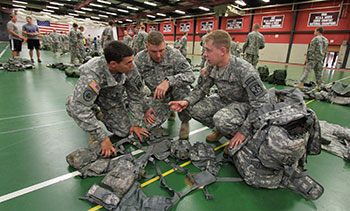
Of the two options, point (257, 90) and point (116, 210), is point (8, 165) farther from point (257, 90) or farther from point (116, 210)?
point (257, 90)

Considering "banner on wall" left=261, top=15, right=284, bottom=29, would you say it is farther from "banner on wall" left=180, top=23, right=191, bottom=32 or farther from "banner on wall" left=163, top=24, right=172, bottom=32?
"banner on wall" left=163, top=24, right=172, bottom=32

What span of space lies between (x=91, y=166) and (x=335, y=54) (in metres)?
15.1

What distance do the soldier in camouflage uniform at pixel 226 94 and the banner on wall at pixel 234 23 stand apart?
1591cm

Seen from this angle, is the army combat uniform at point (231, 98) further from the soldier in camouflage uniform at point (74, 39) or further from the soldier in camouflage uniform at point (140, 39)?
the soldier in camouflage uniform at point (74, 39)

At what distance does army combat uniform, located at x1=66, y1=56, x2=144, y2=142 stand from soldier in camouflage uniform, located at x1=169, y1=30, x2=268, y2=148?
52cm

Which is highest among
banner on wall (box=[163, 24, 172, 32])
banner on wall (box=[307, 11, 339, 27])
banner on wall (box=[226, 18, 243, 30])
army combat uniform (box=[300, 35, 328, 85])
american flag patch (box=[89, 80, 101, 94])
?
banner on wall (box=[163, 24, 172, 32])

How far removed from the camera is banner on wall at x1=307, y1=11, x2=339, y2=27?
11.0 metres

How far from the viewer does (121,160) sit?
5.27 feet

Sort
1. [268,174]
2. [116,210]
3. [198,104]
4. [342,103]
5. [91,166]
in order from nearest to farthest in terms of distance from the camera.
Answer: [116,210] < [268,174] < [91,166] < [198,104] < [342,103]

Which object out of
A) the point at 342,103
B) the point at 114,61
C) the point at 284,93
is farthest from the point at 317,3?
the point at 114,61

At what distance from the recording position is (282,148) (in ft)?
4.23

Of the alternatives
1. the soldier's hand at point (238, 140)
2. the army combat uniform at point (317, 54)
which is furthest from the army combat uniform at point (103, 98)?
the army combat uniform at point (317, 54)

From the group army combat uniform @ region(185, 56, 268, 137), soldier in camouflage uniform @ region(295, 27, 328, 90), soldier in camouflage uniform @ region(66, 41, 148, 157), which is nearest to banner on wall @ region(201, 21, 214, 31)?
soldier in camouflage uniform @ region(295, 27, 328, 90)

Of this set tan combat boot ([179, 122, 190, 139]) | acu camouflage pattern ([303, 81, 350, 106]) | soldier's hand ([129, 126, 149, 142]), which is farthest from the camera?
acu camouflage pattern ([303, 81, 350, 106])
